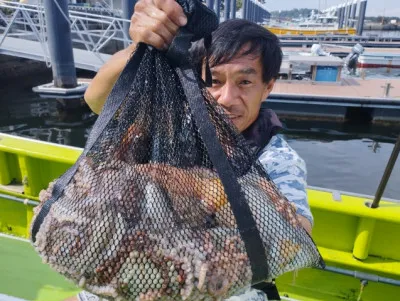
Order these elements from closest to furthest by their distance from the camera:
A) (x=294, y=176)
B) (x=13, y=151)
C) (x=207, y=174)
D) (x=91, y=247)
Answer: (x=91, y=247)
(x=207, y=174)
(x=294, y=176)
(x=13, y=151)

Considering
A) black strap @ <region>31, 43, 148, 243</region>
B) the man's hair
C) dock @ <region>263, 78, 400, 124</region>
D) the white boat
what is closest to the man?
the man's hair

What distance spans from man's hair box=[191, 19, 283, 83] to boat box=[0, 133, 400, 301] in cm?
136

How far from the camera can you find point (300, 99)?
1168 cm

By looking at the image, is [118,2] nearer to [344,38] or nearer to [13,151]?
[344,38]

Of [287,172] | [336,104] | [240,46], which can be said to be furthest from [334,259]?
[336,104]

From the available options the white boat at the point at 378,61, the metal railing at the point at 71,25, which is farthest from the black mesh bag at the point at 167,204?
the white boat at the point at 378,61

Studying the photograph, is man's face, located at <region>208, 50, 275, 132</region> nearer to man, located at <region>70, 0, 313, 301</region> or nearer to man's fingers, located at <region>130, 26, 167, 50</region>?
man, located at <region>70, 0, 313, 301</region>

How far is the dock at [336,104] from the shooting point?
11531 millimetres

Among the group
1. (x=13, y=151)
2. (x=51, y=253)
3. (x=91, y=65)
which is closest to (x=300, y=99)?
(x=91, y=65)

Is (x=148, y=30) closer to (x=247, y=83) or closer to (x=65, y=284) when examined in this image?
(x=247, y=83)

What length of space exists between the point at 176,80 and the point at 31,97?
15886 millimetres

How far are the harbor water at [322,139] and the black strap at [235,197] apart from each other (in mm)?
8129

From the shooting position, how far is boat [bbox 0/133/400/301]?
267 centimetres

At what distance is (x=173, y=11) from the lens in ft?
3.99
